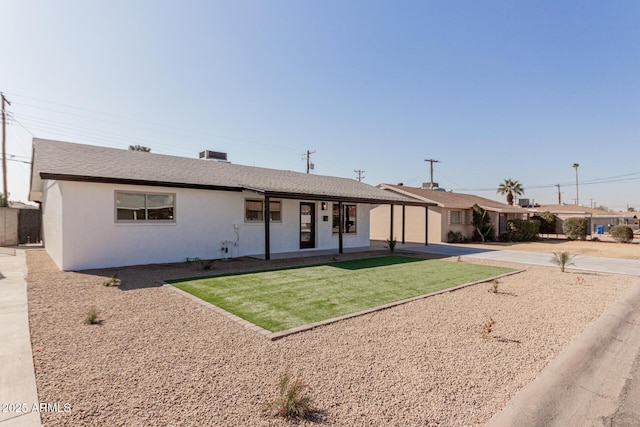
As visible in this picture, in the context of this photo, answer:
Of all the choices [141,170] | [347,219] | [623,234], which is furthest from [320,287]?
[623,234]

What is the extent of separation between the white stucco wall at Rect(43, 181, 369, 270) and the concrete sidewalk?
2717 millimetres

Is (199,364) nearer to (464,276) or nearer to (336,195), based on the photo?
(464,276)

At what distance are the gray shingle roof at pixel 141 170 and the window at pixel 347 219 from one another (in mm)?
1636

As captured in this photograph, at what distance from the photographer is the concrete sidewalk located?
104 inches

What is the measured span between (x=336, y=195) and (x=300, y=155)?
2501 cm

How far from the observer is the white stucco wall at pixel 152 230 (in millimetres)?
9117

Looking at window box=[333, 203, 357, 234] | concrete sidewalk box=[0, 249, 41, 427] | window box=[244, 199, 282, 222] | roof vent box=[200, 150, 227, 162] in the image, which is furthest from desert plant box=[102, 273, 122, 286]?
roof vent box=[200, 150, 227, 162]

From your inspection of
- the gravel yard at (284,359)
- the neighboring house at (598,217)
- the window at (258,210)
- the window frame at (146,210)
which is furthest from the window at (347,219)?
the neighboring house at (598,217)

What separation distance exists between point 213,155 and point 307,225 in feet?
22.2

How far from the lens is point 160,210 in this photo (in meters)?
10.6

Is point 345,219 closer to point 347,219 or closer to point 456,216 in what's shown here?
point 347,219

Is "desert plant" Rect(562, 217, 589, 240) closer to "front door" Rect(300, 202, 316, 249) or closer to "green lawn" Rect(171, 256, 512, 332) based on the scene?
"green lawn" Rect(171, 256, 512, 332)

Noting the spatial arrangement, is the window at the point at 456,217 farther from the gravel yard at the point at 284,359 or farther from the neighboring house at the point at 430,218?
the gravel yard at the point at 284,359

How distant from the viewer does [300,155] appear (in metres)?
37.9
